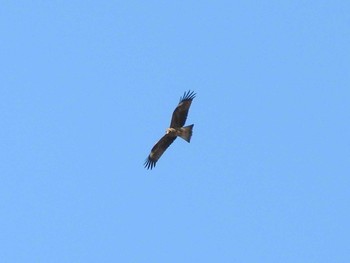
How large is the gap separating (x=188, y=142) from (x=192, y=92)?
7.19 feet

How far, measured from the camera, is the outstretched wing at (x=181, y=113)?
204 ft

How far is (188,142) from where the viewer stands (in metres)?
61.4

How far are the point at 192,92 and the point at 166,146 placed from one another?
106 inches

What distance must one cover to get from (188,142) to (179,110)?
4.79 ft

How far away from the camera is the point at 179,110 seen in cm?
6209

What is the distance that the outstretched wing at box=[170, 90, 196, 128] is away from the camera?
62.1 m

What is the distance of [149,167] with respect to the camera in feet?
211

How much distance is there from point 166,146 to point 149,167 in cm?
116

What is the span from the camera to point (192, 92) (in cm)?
6241

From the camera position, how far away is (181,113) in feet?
204

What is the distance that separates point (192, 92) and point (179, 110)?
917 mm

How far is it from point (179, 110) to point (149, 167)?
3.29 m

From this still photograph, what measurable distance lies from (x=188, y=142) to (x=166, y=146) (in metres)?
2.53

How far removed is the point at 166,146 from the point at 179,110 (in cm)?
223
